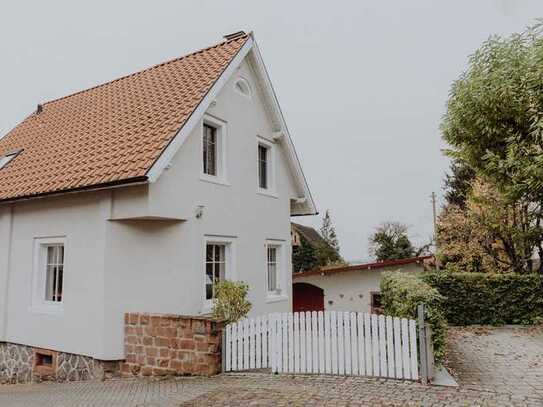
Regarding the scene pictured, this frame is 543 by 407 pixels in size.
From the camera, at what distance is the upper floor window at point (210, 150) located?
1113cm

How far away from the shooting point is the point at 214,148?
37.6 ft

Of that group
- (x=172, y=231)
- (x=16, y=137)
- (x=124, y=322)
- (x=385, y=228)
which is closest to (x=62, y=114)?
(x=16, y=137)

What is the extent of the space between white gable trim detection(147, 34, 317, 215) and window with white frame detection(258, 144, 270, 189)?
0.62 metres

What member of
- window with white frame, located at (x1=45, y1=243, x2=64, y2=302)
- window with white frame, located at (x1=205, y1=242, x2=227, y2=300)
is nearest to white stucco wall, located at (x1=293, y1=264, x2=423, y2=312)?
window with white frame, located at (x1=205, y1=242, x2=227, y2=300)

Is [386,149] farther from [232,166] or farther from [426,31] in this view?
[232,166]

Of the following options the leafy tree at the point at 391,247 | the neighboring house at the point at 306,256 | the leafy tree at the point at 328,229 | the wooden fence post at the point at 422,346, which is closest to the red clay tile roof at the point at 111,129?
the wooden fence post at the point at 422,346

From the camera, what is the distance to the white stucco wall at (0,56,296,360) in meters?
9.13

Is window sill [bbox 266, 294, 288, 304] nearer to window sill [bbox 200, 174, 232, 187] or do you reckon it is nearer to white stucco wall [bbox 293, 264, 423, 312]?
window sill [bbox 200, 174, 232, 187]

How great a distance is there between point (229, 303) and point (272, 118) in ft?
21.7

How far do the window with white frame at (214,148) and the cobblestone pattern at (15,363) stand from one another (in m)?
6.18

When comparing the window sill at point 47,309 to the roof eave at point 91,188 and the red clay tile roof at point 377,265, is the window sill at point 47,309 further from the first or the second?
the red clay tile roof at point 377,265

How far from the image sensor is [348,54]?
18.7m

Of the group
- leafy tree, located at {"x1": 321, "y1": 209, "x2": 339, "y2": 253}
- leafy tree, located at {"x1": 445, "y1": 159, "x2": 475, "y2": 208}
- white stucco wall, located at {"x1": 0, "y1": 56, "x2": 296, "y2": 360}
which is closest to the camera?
white stucco wall, located at {"x1": 0, "y1": 56, "x2": 296, "y2": 360}

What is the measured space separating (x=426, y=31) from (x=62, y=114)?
11.7m
